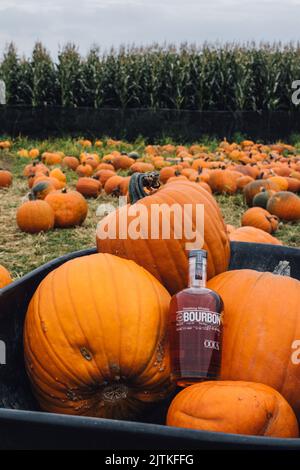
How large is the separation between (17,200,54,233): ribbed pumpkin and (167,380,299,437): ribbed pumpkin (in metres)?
4.19

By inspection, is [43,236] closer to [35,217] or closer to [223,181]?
[35,217]

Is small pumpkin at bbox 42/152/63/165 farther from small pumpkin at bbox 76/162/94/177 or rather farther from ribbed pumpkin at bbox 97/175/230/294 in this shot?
ribbed pumpkin at bbox 97/175/230/294

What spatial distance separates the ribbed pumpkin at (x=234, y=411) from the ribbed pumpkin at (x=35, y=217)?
13.8 feet

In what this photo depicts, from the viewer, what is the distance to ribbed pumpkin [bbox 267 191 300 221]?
6211 millimetres

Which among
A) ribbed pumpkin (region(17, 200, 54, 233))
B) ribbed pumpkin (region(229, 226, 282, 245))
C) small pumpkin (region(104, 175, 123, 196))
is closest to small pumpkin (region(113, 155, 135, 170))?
small pumpkin (region(104, 175, 123, 196))

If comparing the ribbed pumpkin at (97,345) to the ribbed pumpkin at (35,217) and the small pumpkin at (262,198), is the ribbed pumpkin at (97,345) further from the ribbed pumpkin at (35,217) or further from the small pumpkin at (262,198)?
the small pumpkin at (262,198)

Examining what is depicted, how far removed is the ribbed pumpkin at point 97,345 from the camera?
5.24 feet

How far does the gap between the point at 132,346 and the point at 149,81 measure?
624 inches

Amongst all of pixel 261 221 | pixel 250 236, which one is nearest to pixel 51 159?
pixel 261 221

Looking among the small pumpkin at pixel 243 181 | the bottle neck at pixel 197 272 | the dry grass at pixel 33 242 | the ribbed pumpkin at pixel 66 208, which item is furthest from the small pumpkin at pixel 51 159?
the bottle neck at pixel 197 272

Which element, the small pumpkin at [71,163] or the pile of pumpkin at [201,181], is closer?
the pile of pumpkin at [201,181]

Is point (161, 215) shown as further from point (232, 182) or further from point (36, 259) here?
point (232, 182)

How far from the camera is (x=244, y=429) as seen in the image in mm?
1363

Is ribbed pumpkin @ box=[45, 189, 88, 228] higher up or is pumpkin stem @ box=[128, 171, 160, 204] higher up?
pumpkin stem @ box=[128, 171, 160, 204]
